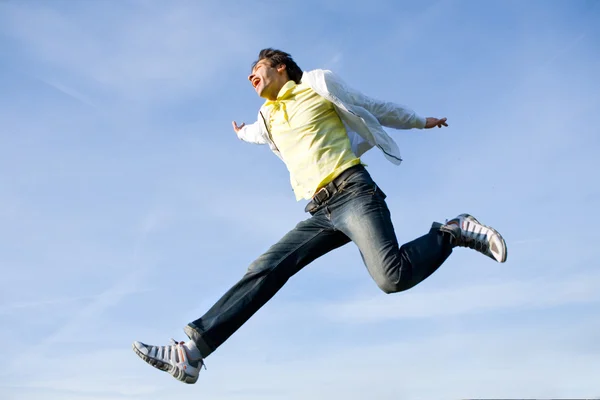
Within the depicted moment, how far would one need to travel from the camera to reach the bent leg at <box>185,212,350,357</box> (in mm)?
5801

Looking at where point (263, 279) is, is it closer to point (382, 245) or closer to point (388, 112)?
point (382, 245)

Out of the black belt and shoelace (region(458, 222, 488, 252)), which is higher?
the black belt

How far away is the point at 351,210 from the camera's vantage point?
19.2 ft

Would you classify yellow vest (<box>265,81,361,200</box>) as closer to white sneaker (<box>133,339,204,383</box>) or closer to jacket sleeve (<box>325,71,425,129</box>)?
jacket sleeve (<box>325,71,425,129</box>)

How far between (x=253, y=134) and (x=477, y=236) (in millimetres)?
2474

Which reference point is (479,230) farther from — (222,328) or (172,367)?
(172,367)

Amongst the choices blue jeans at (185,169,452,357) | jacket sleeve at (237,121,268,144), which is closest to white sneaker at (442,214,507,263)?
blue jeans at (185,169,452,357)

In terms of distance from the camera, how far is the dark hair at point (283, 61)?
6.70m

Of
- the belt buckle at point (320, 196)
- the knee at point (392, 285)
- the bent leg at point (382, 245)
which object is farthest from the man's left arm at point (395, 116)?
the knee at point (392, 285)

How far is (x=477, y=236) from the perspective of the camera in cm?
616

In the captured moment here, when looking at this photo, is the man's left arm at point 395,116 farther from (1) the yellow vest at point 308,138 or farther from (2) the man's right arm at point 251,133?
(2) the man's right arm at point 251,133

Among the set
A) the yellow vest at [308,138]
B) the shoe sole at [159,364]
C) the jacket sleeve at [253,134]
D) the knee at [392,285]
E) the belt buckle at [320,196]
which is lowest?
the shoe sole at [159,364]

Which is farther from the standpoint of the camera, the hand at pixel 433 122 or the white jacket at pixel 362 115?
the hand at pixel 433 122

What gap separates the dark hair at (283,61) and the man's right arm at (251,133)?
0.58 meters
